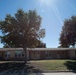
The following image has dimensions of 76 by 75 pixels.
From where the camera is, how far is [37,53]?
47.3 m

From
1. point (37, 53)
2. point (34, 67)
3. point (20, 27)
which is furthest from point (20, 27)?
point (37, 53)

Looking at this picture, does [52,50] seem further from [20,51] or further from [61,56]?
[20,51]

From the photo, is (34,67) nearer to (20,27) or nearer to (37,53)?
(20,27)

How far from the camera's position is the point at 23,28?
97.9 feet

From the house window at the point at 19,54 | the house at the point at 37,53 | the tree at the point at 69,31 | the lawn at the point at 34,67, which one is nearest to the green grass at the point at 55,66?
the lawn at the point at 34,67

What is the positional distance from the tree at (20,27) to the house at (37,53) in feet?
46.1

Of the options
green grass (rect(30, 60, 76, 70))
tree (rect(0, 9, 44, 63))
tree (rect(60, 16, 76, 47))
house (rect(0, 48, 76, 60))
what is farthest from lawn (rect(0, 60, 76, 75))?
house (rect(0, 48, 76, 60))

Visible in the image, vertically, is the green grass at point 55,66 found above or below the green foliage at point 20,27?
below

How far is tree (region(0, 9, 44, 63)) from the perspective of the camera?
97.2 ft

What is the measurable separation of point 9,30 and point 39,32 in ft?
17.7

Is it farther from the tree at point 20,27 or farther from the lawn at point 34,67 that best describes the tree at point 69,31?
the lawn at point 34,67

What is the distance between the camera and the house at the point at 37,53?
44.4m

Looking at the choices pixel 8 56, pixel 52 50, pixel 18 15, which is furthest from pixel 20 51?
pixel 18 15

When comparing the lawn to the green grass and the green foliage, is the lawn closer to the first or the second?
the green grass
